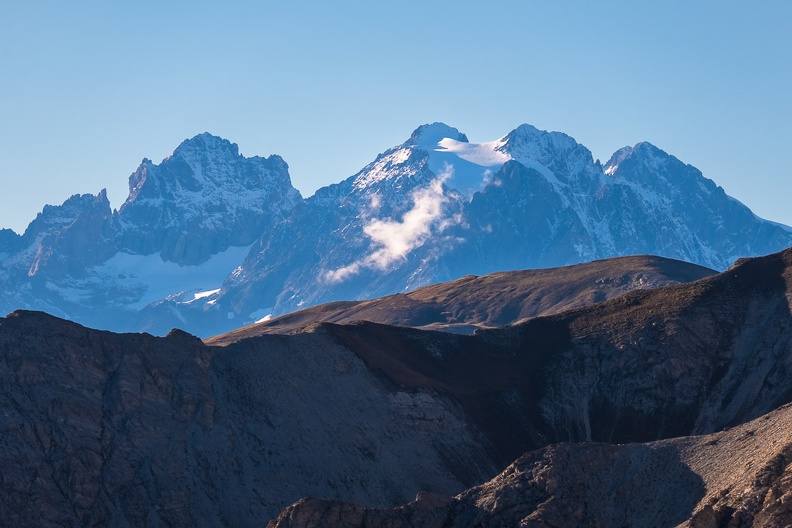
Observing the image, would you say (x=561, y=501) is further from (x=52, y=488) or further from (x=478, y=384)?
(x=478, y=384)

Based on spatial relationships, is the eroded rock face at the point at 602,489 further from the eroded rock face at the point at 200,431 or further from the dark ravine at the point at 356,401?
the eroded rock face at the point at 200,431

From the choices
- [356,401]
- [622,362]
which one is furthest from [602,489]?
[622,362]

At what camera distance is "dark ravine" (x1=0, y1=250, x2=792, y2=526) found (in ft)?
300

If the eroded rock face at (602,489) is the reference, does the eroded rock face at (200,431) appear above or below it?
above

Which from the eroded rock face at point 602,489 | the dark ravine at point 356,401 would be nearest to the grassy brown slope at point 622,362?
the dark ravine at point 356,401

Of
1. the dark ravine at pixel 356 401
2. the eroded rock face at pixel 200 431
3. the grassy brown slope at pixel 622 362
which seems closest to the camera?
the eroded rock face at pixel 200 431

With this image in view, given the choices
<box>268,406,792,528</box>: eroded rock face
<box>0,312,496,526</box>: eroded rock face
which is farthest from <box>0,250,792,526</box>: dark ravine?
<box>268,406,792,528</box>: eroded rock face

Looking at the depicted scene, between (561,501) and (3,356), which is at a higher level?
(3,356)

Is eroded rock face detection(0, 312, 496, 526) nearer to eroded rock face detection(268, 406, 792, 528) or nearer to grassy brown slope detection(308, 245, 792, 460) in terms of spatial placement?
grassy brown slope detection(308, 245, 792, 460)

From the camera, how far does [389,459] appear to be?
100562 millimetres

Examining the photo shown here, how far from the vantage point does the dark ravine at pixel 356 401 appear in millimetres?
91375

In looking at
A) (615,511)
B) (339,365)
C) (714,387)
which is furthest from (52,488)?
(714,387)

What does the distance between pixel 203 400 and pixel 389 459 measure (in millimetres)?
14048

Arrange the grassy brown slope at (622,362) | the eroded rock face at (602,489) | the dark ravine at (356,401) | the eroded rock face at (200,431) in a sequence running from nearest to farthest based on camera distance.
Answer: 1. the eroded rock face at (602,489)
2. the eroded rock face at (200,431)
3. the dark ravine at (356,401)
4. the grassy brown slope at (622,362)
